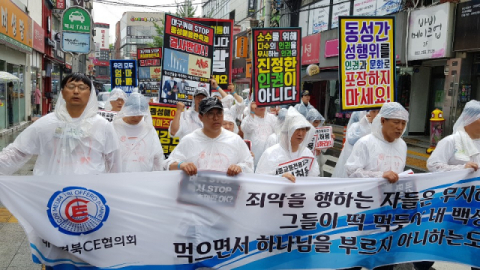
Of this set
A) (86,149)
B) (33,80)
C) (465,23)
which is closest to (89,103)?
(86,149)

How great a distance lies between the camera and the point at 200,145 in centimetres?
361

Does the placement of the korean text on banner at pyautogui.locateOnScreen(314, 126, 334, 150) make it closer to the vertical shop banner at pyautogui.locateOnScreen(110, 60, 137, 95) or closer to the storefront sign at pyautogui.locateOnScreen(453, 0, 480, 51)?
the vertical shop banner at pyautogui.locateOnScreen(110, 60, 137, 95)

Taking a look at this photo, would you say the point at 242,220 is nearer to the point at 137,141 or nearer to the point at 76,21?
the point at 137,141

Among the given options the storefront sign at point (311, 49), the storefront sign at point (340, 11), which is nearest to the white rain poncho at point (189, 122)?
the storefront sign at point (340, 11)

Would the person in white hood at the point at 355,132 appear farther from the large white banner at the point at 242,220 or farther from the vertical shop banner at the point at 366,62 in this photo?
the large white banner at the point at 242,220

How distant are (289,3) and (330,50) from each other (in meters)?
6.70

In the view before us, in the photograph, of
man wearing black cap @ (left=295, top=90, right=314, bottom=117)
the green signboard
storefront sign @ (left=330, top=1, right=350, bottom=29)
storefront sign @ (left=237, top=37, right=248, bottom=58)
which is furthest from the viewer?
storefront sign @ (left=237, top=37, right=248, bottom=58)

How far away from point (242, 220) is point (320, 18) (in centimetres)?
2078

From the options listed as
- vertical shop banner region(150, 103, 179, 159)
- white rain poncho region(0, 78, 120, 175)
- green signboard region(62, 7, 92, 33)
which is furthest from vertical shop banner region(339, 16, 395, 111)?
green signboard region(62, 7, 92, 33)

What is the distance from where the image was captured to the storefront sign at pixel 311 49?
72.4 feet

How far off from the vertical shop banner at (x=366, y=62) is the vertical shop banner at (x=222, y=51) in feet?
11.2

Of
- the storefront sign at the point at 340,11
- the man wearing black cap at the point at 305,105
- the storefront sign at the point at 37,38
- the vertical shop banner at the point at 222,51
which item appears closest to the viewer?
the vertical shop banner at the point at 222,51

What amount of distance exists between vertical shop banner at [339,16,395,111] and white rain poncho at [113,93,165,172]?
2.34 m

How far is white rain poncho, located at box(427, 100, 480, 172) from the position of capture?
13.1 ft
